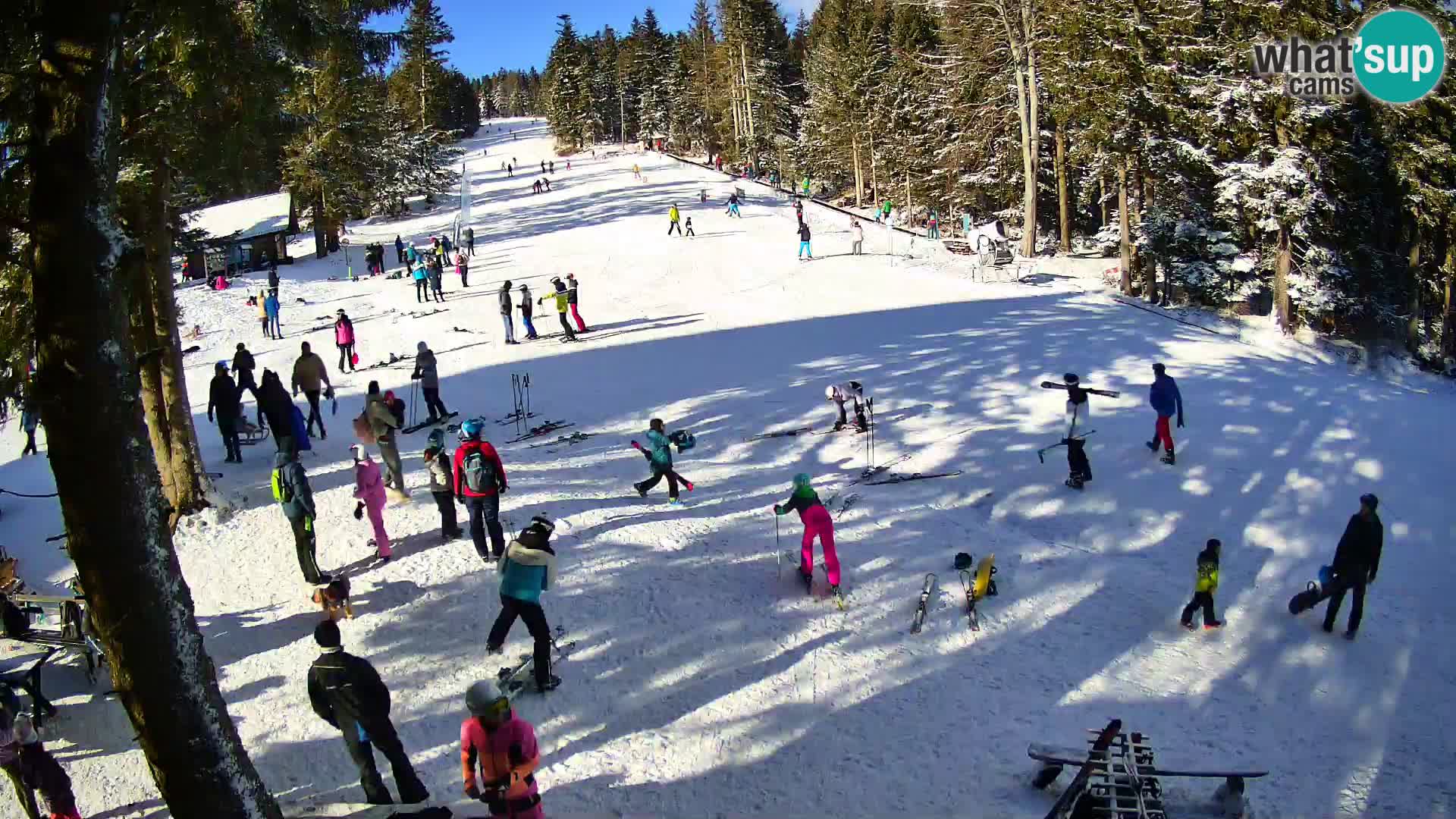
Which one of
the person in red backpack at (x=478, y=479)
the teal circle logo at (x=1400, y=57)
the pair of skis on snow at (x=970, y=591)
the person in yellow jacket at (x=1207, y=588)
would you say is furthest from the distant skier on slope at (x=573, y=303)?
the teal circle logo at (x=1400, y=57)

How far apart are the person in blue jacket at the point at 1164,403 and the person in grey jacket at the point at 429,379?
38.1ft

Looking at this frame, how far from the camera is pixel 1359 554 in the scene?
9.03 metres

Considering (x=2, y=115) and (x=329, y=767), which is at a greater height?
(x=2, y=115)

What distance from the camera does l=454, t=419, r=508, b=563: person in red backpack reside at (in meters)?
9.25

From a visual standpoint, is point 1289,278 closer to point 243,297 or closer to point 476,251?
point 476,251

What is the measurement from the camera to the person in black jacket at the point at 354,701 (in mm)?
5984

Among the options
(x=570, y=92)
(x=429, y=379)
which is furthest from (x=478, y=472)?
(x=570, y=92)

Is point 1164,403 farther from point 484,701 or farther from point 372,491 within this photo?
point 484,701

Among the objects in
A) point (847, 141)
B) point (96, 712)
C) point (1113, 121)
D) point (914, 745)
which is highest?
point (847, 141)

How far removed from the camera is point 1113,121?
A: 27.2 meters

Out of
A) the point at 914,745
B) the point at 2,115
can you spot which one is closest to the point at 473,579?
the point at 914,745

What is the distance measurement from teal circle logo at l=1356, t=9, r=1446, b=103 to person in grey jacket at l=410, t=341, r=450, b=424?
25.6 metres

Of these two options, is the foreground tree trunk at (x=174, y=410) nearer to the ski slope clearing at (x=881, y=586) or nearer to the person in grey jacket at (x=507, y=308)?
the ski slope clearing at (x=881, y=586)

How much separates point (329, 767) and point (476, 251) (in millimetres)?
32170
